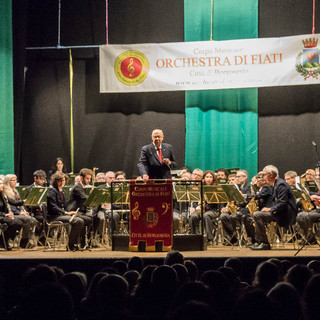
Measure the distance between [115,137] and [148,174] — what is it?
4.04 m

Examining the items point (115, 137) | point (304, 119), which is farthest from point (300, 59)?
point (115, 137)

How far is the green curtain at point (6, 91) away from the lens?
10.9m

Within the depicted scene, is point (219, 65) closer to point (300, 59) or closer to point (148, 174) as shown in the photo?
point (300, 59)

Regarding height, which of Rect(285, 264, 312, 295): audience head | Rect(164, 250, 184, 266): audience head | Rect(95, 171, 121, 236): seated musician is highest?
Rect(285, 264, 312, 295): audience head

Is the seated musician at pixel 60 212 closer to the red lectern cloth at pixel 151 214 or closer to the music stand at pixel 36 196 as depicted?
the music stand at pixel 36 196

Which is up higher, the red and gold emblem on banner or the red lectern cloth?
the red and gold emblem on banner

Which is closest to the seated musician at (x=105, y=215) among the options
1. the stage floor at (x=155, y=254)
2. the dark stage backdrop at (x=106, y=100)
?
the stage floor at (x=155, y=254)

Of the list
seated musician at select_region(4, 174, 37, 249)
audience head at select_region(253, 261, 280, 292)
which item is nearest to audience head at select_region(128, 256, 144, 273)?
audience head at select_region(253, 261, 280, 292)

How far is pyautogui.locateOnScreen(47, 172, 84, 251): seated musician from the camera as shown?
26.0ft

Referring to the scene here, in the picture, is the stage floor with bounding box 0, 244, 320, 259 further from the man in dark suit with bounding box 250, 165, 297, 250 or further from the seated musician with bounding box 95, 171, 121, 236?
the seated musician with bounding box 95, 171, 121, 236

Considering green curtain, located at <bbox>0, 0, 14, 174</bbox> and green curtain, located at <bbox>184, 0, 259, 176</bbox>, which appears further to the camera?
green curtain, located at <bbox>184, 0, 259, 176</bbox>

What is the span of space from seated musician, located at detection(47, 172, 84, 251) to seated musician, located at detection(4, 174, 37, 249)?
54cm

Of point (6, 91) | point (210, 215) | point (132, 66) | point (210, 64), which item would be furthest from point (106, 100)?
point (210, 215)

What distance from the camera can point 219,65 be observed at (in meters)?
10.8
